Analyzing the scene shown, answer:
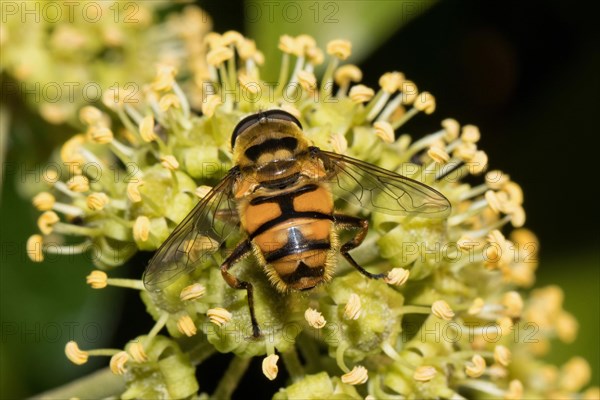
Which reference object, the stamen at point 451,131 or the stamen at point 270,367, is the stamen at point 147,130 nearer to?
the stamen at point 270,367

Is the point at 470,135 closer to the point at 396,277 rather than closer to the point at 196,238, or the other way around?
the point at 396,277

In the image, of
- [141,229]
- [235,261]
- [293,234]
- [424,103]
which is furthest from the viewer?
[424,103]

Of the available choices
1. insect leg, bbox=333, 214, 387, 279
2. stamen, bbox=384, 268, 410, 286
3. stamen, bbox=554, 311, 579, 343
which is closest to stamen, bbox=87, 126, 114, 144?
insect leg, bbox=333, 214, 387, 279

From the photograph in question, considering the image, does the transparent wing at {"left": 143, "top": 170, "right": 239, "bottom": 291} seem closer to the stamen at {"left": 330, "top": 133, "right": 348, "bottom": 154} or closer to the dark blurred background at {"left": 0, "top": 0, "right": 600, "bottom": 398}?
the stamen at {"left": 330, "top": 133, "right": 348, "bottom": 154}

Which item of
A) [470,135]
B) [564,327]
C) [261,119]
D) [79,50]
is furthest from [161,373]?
[564,327]

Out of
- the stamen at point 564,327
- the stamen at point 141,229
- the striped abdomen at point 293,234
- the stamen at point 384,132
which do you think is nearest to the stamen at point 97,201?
the stamen at point 141,229
